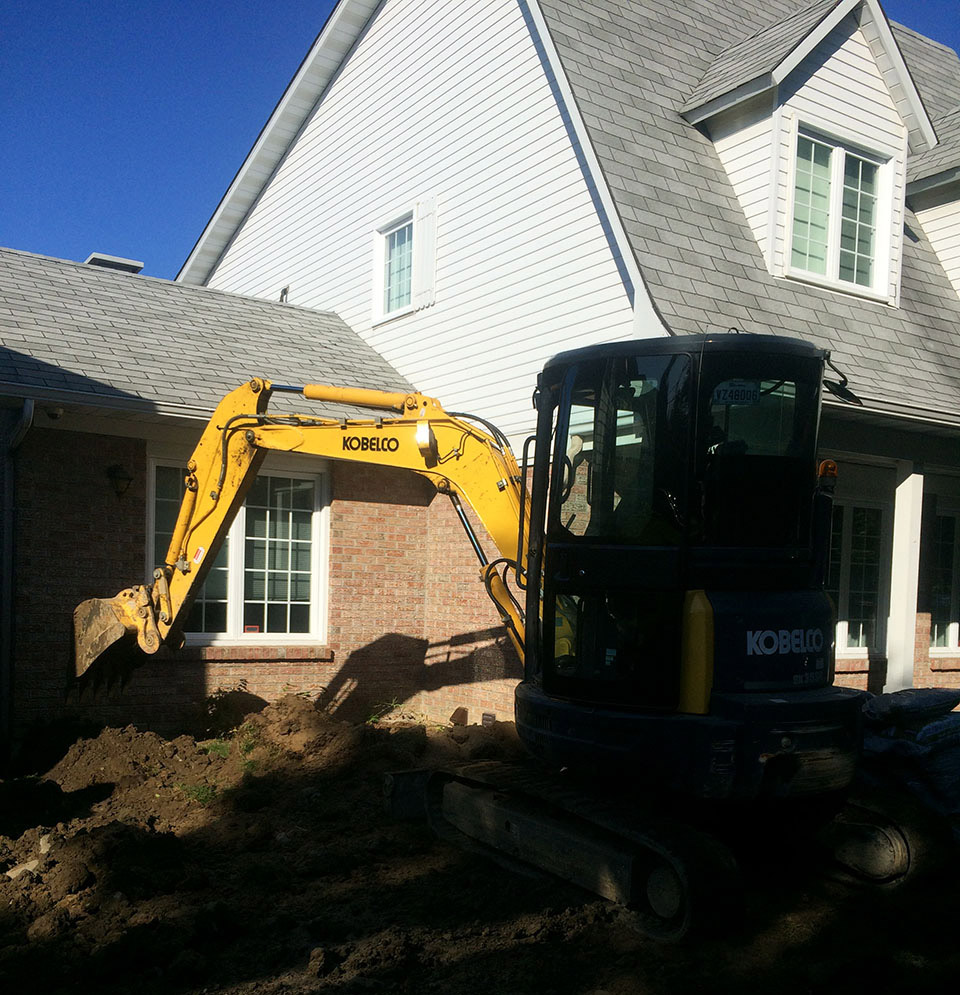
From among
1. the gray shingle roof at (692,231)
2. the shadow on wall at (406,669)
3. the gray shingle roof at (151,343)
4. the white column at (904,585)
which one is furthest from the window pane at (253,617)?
the white column at (904,585)

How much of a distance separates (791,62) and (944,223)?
3650 millimetres

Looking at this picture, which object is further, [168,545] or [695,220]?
[168,545]

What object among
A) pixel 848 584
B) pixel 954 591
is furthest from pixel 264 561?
pixel 954 591

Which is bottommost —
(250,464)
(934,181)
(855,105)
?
(250,464)

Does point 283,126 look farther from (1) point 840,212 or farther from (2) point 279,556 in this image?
(1) point 840,212

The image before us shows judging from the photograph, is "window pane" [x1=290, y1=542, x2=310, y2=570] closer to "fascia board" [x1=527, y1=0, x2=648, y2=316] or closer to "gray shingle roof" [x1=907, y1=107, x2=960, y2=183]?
"fascia board" [x1=527, y1=0, x2=648, y2=316]

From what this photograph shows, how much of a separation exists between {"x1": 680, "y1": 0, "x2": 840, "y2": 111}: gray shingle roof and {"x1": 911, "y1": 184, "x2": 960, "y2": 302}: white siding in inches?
107

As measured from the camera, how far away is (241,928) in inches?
208

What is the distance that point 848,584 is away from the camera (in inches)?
479

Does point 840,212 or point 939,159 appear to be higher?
point 939,159

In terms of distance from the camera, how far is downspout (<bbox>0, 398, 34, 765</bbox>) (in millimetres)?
9039

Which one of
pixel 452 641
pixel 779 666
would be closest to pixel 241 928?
pixel 779 666

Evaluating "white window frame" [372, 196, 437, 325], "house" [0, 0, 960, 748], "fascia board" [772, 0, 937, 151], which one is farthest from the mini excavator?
"white window frame" [372, 196, 437, 325]

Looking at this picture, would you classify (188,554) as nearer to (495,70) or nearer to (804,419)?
(804,419)
